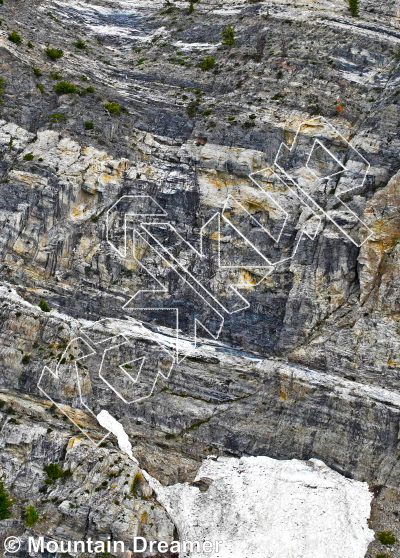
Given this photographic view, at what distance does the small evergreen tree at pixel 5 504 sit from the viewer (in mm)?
26672

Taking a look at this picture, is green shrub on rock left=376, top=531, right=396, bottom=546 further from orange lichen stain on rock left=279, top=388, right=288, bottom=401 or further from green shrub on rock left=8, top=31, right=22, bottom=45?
green shrub on rock left=8, top=31, right=22, bottom=45

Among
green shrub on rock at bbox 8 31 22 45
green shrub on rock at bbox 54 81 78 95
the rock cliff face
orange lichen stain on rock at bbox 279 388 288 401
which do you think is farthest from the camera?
green shrub on rock at bbox 8 31 22 45

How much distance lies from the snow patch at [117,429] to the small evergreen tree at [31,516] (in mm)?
5487

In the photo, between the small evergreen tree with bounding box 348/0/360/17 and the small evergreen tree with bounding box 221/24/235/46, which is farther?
the small evergreen tree with bounding box 221/24/235/46

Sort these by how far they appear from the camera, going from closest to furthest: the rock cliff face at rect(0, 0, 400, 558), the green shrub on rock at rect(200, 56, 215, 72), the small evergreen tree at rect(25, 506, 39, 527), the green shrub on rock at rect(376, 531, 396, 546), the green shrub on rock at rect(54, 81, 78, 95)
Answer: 1. the small evergreen tree at rect(25, 506, 39, 527)
2. the green shrub on rock at rect(376, 531, 396, 546)
3. the rock cliff face at rect(0, 0, 400, 558)
4. the green shrub on rock at rect(54, 81, 78, 95)
5. the green shrub on rock at rect(200, 56, 215, 72)

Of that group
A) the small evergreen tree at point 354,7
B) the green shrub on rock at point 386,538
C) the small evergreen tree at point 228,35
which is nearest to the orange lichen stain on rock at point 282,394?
Answer: the green shrub on rock at point 386,538

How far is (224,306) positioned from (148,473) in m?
10.7

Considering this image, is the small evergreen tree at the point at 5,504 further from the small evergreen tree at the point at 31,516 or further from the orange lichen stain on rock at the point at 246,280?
the orange lichen stain on rock at the point at 246,280

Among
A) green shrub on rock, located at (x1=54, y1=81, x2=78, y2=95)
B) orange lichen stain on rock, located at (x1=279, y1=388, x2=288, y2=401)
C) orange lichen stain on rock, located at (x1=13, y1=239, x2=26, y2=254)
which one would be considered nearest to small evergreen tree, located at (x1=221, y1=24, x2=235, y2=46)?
green shrub on rock, located at (x1=54, y1=81, x2=78, y2=95)

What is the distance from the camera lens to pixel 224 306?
34.4 meters

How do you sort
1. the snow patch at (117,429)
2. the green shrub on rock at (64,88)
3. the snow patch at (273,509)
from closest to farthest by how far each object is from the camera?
the snow patch at (273,509), the snow patch at (117,429), the green shrub on rock at (64,88)

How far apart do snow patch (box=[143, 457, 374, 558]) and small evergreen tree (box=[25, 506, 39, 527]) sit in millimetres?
5933

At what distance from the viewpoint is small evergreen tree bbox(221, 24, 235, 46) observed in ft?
149

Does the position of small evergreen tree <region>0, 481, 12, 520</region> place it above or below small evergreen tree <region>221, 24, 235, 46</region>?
below
